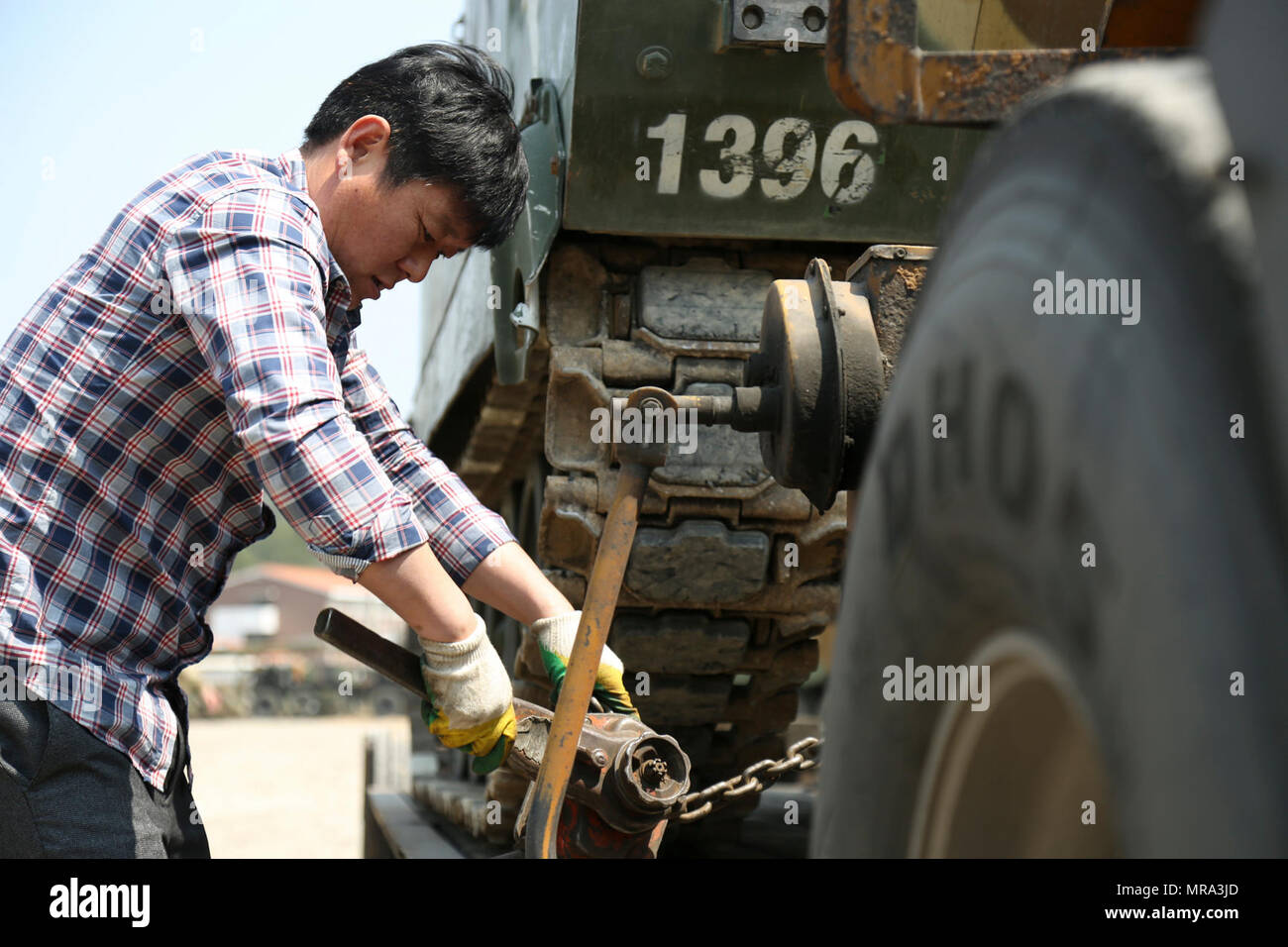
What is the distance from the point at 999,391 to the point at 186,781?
159 centimetres

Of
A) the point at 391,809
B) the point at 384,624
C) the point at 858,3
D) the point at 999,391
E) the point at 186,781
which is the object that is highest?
the point at 858,3

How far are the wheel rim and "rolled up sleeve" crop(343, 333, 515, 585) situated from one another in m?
1.37

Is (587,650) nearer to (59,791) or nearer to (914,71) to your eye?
(59,791)

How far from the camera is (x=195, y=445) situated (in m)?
2.00

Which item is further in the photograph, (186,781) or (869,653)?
(186,781)

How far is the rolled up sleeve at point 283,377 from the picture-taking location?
174 centimetres

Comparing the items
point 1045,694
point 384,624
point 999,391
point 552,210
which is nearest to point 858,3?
point 999,391

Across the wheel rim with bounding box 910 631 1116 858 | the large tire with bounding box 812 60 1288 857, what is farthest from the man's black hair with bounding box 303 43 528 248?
the wheel rim with bounding box 910 631 1116 858

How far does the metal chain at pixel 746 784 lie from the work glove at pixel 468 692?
37 centimetres

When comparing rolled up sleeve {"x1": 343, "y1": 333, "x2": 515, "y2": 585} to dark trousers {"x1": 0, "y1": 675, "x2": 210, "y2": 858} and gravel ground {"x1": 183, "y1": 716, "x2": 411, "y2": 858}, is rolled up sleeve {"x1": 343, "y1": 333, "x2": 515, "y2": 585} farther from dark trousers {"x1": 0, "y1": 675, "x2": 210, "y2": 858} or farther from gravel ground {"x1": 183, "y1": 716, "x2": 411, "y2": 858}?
gravel ground {"x1": 183, "y1": 716, "x2": 411, "y2": 858}

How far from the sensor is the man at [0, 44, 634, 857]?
1.79 m

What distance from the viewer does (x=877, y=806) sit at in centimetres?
113
